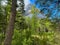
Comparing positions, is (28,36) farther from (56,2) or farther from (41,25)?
(56,2)

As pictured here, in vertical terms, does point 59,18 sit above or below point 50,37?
above

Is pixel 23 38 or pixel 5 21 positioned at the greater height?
pixel 5 21

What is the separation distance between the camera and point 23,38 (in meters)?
11.6

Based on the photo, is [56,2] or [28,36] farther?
[28,36]

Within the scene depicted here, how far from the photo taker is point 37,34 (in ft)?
38.3

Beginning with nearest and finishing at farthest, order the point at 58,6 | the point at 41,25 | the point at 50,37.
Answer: the point at 58,6, the point at 50,37, the point at 41,25

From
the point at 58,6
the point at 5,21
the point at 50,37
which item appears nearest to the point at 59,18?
the point at 58,6

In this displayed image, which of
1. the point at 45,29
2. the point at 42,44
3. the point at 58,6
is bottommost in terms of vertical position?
the point at 42,44

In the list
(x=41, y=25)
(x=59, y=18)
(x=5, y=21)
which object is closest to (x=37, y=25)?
(x=41, y=25)

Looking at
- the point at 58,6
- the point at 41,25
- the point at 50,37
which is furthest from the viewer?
the point at 41,25

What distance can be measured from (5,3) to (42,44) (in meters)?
3.29

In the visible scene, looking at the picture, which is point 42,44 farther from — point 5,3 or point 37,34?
point 5,3

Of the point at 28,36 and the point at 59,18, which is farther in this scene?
the point at 28,36

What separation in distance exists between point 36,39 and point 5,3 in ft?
9.39
